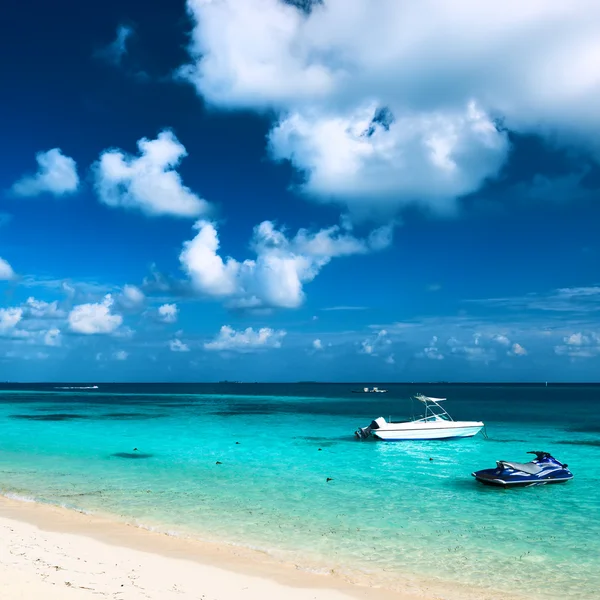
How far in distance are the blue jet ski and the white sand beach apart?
13.0 meters

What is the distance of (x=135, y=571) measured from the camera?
40.6ft

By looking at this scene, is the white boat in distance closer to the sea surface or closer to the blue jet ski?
the sea surface

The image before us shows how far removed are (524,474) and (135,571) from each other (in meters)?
18.1

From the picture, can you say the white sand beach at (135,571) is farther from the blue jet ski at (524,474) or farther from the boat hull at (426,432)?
the boat hull at (426,432)

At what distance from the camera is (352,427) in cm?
5375

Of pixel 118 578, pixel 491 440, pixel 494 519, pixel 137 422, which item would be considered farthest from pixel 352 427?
pixel 118 578

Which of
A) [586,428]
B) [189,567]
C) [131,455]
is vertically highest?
[189,567]

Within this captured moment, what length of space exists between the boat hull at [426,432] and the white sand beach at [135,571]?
26.1 metres

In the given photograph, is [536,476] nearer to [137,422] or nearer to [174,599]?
[174,599]

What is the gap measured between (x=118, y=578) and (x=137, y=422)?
49.3 m

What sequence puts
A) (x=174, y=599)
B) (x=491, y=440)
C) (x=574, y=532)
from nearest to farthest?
(x=174, y=599)
(x=574, y=532)
(x=491, y=440)

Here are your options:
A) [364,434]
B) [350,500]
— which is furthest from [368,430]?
[350,500]

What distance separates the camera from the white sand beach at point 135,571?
10.6m

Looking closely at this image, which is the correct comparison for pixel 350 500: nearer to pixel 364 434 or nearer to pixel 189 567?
pixel 189 567
